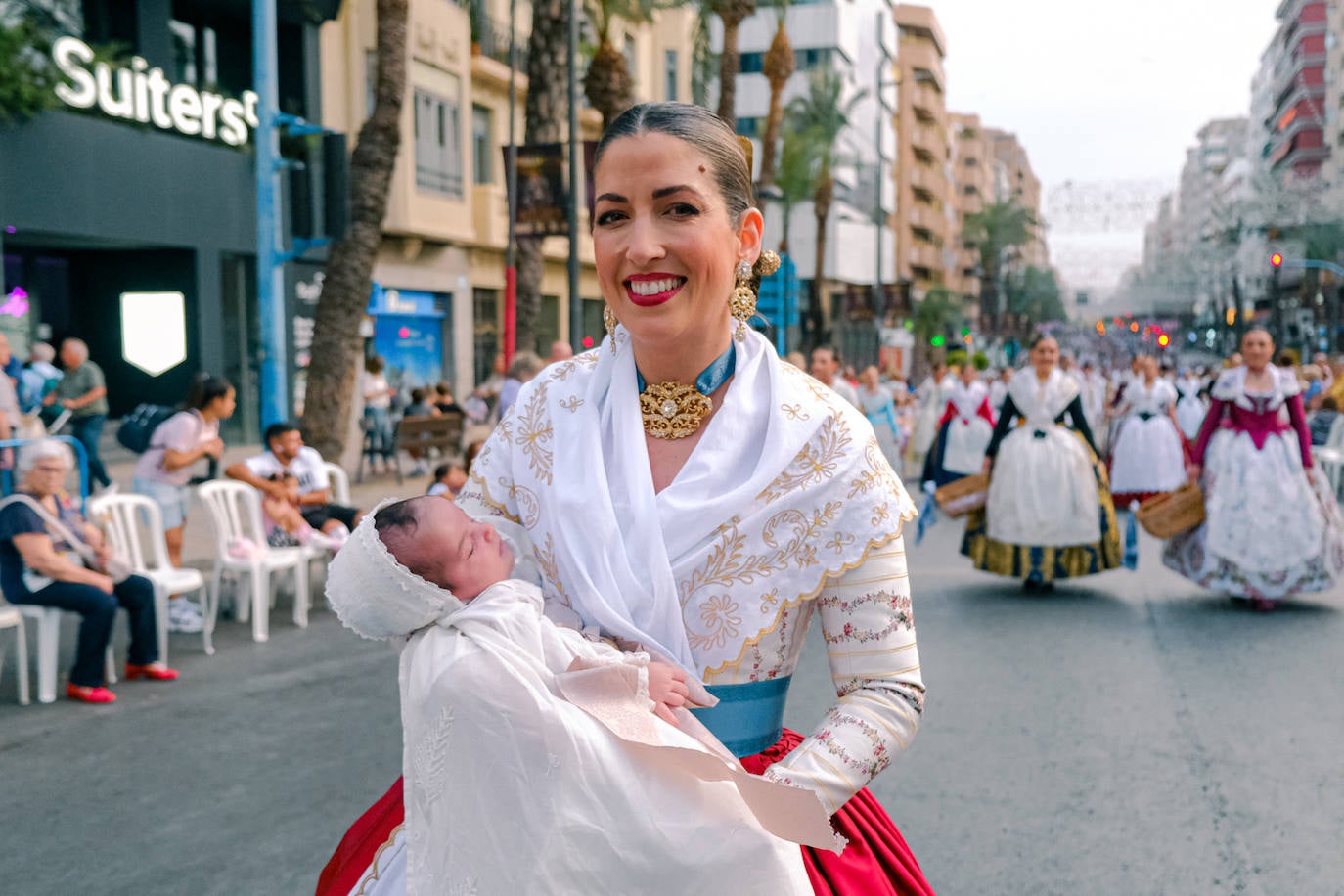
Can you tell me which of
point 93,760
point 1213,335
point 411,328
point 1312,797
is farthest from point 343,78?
point 1213,335

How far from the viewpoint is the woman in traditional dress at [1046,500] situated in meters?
9.95

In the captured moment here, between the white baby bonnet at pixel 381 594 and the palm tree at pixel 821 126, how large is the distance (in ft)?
151

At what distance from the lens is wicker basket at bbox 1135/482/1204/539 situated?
9.58 m

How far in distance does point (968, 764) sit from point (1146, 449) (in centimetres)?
1189

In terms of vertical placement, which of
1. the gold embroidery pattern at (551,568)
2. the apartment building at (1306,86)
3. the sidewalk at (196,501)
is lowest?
the sidewalk at (196,501)

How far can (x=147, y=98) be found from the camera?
1925 cm

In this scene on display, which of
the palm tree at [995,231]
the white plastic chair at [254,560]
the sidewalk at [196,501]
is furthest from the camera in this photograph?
the palm tree at [995,231]

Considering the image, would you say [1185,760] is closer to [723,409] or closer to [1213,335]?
[723,409]

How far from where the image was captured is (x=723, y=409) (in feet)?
6.89

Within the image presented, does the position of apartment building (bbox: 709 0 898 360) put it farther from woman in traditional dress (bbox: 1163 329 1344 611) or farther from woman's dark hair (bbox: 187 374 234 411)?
woman's dark hair (bbox: 187 374 234 411)

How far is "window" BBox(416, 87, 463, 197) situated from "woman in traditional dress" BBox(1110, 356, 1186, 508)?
15.9 meters

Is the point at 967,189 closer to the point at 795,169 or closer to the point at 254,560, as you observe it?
the point at 795,169

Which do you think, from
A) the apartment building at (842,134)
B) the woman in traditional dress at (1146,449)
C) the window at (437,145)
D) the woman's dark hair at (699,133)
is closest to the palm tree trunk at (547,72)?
the woman in traditional dress at (1146,449)

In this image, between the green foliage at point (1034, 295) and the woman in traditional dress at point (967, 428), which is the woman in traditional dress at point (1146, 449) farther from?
the green foliage at point (1034, 295)
